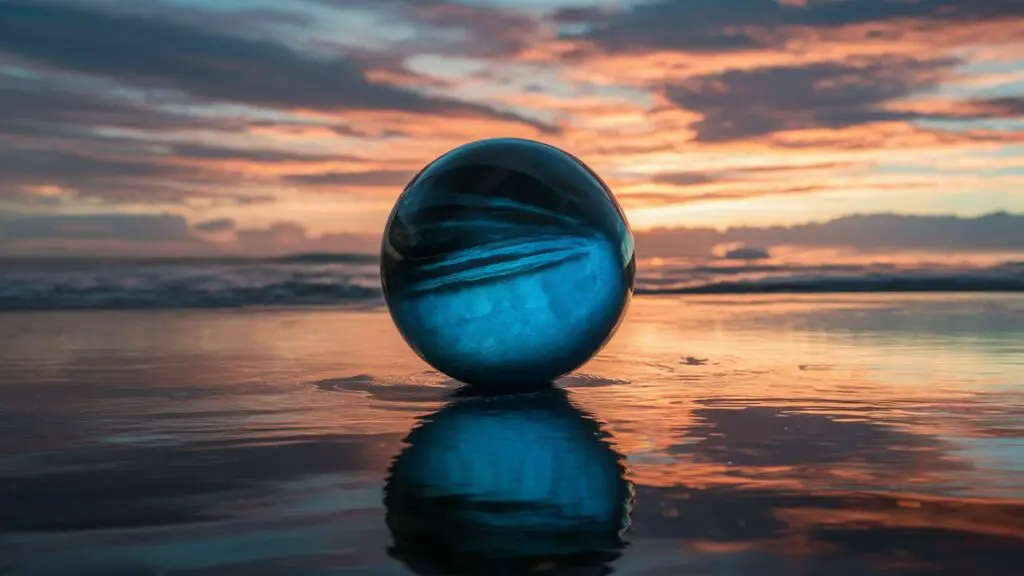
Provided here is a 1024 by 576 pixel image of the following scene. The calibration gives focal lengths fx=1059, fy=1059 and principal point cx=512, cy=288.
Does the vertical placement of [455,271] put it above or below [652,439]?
above

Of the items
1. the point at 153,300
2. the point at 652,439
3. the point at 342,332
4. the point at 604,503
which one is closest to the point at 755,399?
the point at 652,439

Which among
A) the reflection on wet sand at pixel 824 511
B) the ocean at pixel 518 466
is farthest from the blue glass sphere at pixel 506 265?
the reflection on wet sand at pixel 824 511

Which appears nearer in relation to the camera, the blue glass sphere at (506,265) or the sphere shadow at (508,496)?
the sphere shadow at (508,496)

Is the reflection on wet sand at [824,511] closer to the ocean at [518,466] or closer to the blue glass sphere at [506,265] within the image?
the ocean at [518,466]

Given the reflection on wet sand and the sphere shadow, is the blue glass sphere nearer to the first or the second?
the sphere shadow

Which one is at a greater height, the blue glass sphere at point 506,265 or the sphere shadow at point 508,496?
the blue glass sphere at point 506,265

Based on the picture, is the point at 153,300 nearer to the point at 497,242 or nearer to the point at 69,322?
the point at 69,322

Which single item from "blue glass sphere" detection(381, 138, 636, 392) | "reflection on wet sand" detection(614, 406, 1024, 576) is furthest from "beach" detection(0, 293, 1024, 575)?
"blue glass sphere" detection(381, 138, 636, 392)
